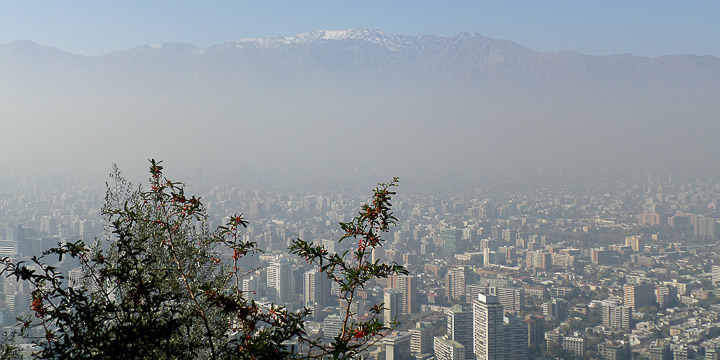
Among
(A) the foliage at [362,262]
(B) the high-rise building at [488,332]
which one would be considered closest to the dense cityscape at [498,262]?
(B) the high-rise building at [488,332]

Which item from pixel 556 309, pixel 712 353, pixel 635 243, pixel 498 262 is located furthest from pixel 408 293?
pixel 635 243

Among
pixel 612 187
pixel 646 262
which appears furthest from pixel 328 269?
pixel 612 187

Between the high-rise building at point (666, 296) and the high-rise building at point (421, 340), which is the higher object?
the high-rise building at point (421, 340)

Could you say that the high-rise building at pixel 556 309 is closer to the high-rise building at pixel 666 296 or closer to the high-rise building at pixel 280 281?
the high-rise building at pixel 666 296

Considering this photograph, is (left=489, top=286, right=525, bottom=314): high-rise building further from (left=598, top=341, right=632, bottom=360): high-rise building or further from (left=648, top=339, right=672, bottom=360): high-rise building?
(left=648, top=339, right=672, bottom=360): high-rise building

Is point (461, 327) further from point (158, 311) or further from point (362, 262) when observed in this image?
point (158, 311)

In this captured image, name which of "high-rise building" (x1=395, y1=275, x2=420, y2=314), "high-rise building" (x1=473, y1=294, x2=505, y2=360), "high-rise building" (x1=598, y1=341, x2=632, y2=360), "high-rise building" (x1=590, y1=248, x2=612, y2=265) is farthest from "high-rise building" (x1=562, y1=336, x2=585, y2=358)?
"high-rise building" (x1=590, y1=248, x2=612, y2=265)
